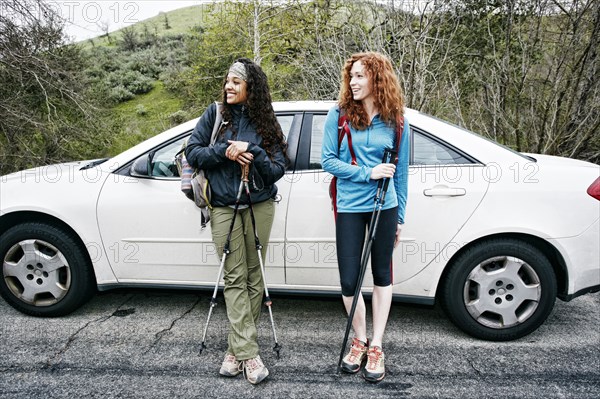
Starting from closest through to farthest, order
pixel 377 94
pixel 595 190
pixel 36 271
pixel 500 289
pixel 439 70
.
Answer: pixel 377 94 → pixel 595 190 → pixel 500 289 → pixel 36 271 → pixel 439 70

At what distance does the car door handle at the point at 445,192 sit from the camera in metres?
3.01

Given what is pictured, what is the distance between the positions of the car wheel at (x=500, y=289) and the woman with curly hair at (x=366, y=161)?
67 cm

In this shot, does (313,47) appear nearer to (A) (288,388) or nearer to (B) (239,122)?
(B) (239,122)

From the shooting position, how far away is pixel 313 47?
7992 millimetres

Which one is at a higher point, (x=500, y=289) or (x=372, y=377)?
(x=500, y=289)

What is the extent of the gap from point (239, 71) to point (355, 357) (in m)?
1.83

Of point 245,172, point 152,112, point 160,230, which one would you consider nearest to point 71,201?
point 160,230

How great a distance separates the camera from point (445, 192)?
3.01m

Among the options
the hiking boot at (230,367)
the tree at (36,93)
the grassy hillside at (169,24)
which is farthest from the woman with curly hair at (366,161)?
the grassy hillside at (169,24)

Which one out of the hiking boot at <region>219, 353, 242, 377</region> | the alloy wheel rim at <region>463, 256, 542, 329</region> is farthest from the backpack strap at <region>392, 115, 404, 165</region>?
the hiking boot at <region>219, 353, 242, 377</region>

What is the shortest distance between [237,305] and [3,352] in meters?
1.61

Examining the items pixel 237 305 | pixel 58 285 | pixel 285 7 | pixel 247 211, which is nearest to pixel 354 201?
pixel 247 211

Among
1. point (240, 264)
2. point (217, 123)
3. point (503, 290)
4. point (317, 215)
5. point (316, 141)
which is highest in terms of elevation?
point (217, 123)

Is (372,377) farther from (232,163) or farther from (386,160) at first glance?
(232,163)
